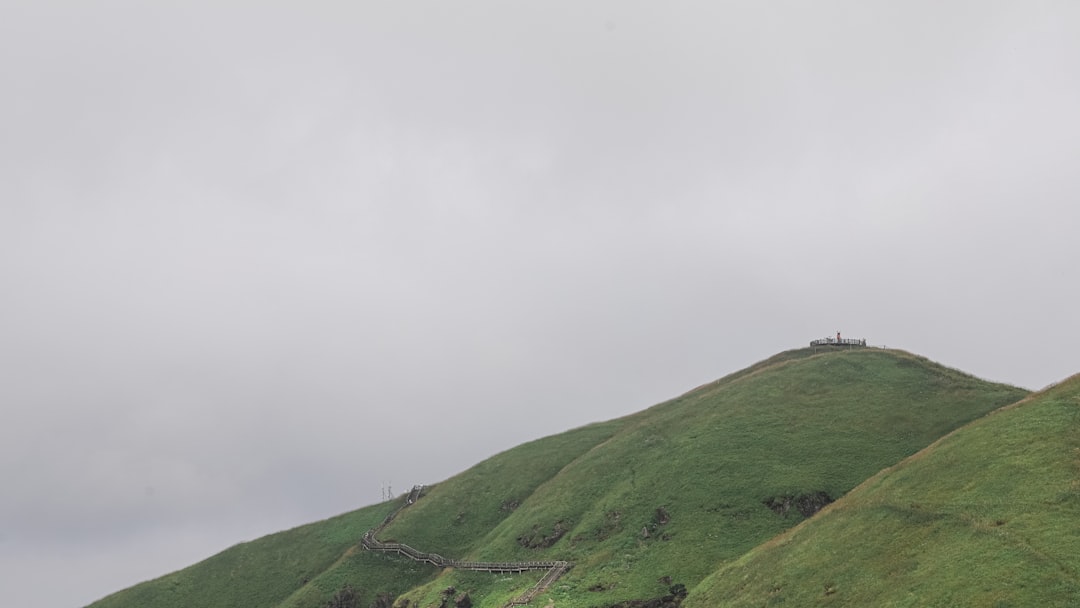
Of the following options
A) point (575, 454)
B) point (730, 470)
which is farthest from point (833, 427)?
point (575, 454)

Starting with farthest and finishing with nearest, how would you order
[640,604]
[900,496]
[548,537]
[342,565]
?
[342,565]
[548,537]
[640,604]
[900,496]

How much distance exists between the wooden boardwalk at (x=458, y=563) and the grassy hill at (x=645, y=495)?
5.01 feet

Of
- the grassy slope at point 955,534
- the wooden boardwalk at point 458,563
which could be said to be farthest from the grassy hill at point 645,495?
the grassy slope at point 955,534

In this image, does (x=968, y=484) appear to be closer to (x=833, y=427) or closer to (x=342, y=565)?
(x=833, y=427)

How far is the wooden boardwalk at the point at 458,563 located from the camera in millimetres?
83944

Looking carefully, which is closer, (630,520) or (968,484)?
(968,484)

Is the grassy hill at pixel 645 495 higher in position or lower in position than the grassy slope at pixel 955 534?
higher

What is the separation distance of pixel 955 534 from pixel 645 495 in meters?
49.2

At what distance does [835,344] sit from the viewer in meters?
143

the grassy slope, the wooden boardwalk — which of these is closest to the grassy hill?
the wooden boardwalk

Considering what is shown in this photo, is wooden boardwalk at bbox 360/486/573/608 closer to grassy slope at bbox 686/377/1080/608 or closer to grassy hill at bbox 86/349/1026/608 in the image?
grassy hill at bbox 86/349/1026/608

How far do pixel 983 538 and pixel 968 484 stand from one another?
9507 millimetres

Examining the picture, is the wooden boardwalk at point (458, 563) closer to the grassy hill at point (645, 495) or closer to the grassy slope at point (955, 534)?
the grassy hill at point (645, 495)

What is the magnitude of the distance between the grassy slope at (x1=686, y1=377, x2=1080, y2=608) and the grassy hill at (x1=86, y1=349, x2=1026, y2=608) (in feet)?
42.2
